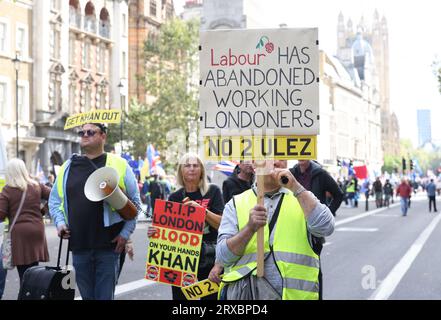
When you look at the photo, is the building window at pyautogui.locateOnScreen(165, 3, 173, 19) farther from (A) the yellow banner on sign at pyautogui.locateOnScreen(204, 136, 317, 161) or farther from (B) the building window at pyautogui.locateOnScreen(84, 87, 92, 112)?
(A) the yellow banner on sign at pyautogui.locateOnScreen(204, 136, 317, 161)

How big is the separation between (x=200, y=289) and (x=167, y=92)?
157ft

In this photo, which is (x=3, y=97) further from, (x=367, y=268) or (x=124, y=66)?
(x=367, y=268)

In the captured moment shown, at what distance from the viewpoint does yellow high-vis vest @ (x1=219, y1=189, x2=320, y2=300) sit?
5.27 m

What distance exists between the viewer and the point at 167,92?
54.7 m

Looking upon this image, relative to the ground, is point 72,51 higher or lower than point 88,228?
higher

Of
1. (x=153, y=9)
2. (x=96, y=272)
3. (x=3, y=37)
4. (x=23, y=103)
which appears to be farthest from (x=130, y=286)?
(x=153, y=9)

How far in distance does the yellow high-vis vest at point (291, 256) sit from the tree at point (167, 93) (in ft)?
159

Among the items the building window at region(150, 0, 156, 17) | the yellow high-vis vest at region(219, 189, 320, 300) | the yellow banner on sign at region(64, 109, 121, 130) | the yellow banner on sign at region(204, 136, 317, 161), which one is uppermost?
the building window at region(150, 0, 156, 17)

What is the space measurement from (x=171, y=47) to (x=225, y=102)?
5047 centimetres

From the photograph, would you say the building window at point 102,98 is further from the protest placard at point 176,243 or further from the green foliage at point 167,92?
the protest placard at point 176,243

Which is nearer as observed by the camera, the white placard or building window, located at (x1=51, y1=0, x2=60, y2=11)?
the white placard

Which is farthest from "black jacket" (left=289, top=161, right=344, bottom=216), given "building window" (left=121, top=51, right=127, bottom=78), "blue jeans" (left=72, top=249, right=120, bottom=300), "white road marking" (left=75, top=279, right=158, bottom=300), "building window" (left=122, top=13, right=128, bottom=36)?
"building window" (left=121, top=51, right=127, bottom=78)

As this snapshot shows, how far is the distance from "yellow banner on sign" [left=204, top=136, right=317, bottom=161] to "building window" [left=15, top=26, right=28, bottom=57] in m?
40.8

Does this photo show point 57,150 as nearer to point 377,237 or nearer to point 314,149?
point 377,237
